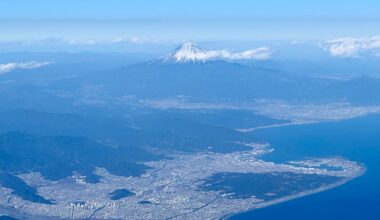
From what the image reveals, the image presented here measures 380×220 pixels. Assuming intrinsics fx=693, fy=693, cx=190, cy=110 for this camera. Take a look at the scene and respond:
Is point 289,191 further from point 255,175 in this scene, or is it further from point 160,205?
point 160,205

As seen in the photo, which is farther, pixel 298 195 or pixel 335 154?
pixel 335 154

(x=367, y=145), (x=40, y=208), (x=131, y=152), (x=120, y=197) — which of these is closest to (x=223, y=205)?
(x=120, y=197)

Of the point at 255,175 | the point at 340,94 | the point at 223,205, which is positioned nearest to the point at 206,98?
the point at 340,94

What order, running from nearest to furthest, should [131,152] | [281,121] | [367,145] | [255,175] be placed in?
[255,175], [131,152], [367,145], [281,121]

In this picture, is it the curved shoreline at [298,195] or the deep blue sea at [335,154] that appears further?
the curved shoreline at [298,195]

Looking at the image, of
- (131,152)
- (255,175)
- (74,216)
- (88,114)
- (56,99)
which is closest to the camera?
(74,216)

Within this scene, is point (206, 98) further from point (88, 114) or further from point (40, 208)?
point (40, 208)

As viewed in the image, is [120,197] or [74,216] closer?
[74,216]

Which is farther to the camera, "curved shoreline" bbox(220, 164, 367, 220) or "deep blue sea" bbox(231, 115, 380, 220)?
"curved shoreline" bbox(220, 164, 367, 220)
